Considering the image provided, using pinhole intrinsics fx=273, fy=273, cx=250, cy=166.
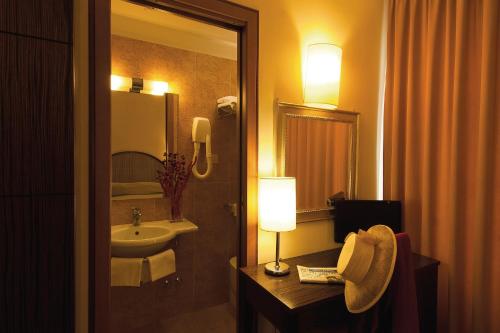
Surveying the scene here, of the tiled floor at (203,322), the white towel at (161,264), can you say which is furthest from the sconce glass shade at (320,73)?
the tiled floor at (203,322)

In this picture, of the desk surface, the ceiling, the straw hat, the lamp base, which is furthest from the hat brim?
the ceiling

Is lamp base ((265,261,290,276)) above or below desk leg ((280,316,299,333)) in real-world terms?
above

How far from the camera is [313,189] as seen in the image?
1.78 meters

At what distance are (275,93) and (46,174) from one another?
1157 mm

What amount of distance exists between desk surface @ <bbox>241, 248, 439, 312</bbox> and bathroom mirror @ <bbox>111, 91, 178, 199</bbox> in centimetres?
117

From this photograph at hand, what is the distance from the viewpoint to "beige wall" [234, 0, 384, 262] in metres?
1.55

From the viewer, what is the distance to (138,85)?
6.94 ft

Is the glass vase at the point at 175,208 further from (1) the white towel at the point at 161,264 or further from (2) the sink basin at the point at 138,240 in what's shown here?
(1) the white towel at the point at 161,264

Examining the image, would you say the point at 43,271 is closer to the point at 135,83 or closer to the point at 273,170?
the point at 273,170

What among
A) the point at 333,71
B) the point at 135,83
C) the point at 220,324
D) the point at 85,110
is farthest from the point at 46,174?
the point at 220,324

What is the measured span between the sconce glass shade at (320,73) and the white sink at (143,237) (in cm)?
134

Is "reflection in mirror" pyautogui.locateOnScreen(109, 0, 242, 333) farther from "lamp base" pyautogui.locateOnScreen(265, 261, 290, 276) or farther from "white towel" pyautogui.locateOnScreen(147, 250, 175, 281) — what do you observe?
"lamp base" pyautogui.locateOnScreen(265, 261, 290, 276)

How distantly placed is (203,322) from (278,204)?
1.57 m

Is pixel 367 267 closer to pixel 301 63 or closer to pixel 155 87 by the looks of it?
pixel 301 63
